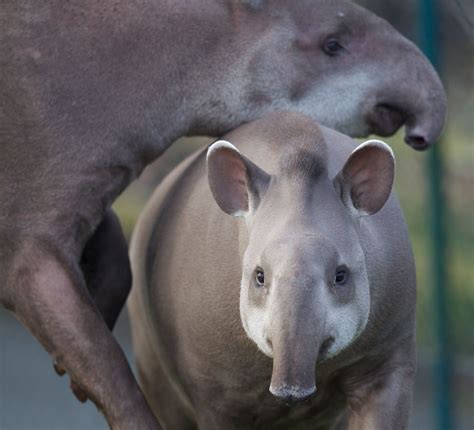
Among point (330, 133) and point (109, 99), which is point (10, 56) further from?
point (330, 133)

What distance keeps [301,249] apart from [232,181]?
0.52 metres

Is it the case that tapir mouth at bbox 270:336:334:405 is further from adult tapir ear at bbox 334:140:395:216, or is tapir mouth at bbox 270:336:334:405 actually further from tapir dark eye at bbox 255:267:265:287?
adult tapir ear at bbox 334:140:395:216

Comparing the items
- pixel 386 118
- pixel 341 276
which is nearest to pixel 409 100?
pixel 386 118

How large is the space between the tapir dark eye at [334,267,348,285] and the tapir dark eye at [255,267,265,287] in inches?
7.9

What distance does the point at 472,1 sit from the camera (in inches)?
271

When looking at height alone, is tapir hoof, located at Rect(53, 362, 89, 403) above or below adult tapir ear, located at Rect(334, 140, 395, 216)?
below

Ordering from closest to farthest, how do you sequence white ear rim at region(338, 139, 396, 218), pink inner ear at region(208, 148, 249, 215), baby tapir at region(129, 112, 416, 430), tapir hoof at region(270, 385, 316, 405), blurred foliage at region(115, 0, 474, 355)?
tapir hoof at region(270, 385, 316, 405) → baby tapir at region(129, 112, 416, 430) → white ear rim at region(338, 139, 396, 218) → pink inner ear at region(208, 148, 249, 215) → blurred foliage at region(115, 0, 474, 355)

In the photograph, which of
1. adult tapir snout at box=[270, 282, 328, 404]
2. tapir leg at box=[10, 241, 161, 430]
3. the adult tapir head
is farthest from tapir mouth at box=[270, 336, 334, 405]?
the adult tapir head

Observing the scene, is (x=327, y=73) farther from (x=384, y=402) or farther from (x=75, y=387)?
(x=75, y=387)

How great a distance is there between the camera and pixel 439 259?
7.29 metres

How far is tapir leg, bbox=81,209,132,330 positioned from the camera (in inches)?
227

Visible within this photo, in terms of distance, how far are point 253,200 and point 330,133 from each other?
633 millimetres

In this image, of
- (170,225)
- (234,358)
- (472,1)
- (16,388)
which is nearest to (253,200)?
(234,358)

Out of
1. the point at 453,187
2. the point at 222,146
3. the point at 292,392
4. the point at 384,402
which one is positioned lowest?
the point at 453,187
